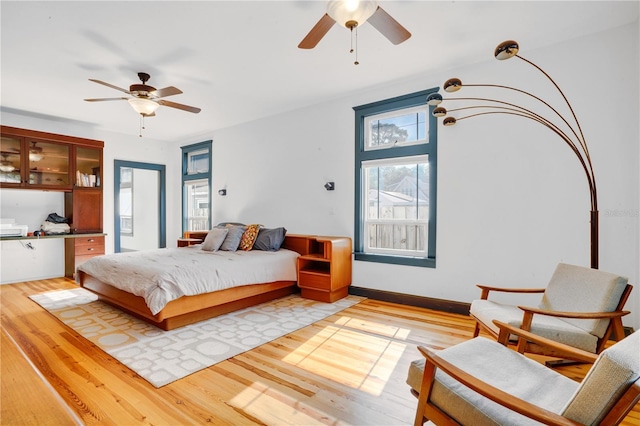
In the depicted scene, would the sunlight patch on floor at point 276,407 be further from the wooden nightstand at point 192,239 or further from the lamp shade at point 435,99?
the wooden nightstand at point 192,239

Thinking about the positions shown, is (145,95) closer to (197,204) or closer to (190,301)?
(190,301)

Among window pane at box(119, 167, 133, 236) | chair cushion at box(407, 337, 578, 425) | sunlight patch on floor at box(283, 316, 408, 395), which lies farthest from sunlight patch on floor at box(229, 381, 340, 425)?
window pane at box(119, 167, 133, 236)

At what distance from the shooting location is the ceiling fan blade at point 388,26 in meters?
2.19

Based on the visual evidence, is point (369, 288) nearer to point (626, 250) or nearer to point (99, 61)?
point (626, 250)

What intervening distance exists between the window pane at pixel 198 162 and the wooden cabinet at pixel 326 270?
3.50 metres

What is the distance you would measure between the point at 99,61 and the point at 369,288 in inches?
170

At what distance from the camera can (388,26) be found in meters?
2.33

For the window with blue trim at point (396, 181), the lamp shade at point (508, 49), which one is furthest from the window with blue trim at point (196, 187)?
the lamp shade at point (508, 49)

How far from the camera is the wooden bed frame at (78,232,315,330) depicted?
3178mm

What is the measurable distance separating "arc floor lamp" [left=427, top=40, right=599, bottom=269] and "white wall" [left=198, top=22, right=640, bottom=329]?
0.28 ft

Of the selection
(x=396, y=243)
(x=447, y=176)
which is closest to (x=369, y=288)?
(x=396, y=243)

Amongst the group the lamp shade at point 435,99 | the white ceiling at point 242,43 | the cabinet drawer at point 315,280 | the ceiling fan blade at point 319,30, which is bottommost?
the cabinet drawer at point 315,280

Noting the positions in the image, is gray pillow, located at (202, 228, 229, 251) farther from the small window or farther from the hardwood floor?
the small window


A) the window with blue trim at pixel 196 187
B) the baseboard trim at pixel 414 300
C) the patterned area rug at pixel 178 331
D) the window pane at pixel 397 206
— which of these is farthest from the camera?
the window with blue trim at pixel 196 187
